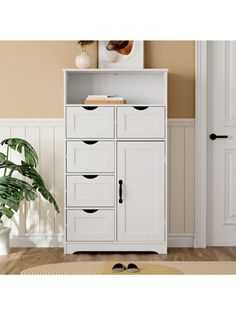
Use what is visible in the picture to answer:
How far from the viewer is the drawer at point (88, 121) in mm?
3701

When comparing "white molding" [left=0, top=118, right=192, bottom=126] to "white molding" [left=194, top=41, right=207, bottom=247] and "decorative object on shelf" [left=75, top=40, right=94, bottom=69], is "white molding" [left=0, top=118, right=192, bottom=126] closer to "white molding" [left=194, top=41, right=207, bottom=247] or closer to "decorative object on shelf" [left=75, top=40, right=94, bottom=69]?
"white molding" [left=194, top=41, right=207, bottom=247]

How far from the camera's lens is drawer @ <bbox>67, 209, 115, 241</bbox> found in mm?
3717

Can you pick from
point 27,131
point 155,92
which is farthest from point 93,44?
point 27,131

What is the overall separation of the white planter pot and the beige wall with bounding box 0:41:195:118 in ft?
3.26

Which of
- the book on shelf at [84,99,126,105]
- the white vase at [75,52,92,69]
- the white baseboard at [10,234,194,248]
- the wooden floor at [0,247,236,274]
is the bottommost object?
the wooden floor at [0,247,236,274]

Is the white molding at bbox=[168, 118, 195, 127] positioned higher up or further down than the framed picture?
further down

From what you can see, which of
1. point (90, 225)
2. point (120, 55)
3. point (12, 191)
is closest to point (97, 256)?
point (90, 225)

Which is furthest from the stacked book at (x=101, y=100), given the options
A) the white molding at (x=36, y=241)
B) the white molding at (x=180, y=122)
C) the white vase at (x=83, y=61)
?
the white molding at (x=36, y=241)

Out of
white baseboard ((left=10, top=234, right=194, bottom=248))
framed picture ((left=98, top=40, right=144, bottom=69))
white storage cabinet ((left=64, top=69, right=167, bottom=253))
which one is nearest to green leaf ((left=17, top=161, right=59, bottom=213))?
white storage cabinet ((left=64, top=69, right=167, bottom=253))
